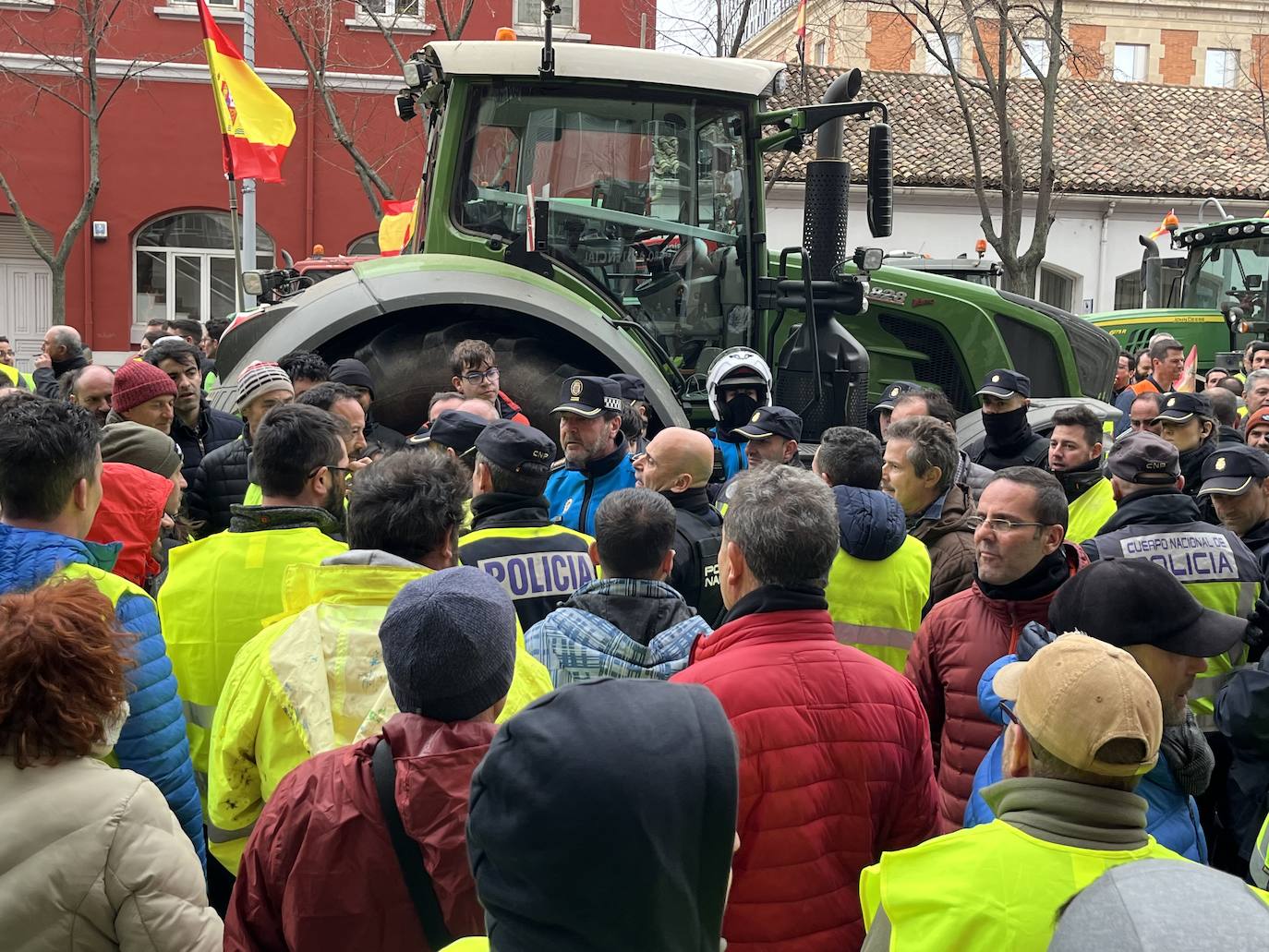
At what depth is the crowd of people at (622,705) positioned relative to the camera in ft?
5.11

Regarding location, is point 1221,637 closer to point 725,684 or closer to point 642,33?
point 725,684

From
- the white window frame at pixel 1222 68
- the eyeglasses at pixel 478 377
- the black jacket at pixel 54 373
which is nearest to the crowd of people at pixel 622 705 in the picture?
the eyeglasses at pixel 478 377

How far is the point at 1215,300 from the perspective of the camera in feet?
55.6

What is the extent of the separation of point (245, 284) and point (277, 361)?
224 cm

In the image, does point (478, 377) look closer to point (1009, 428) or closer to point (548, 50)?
point (548, 50)

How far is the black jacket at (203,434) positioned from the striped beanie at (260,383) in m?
0.44

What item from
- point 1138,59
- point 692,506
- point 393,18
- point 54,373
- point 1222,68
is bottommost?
point 692,506

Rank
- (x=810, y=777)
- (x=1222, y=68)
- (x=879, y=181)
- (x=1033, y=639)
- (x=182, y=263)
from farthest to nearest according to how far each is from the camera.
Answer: (x=1222, y=68) → (x=182, y=263) → (x=879, y=181) → (x=1033, y=639) → (x=810, y=777)

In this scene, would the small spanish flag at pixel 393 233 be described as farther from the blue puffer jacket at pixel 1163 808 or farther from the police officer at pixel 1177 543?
the blue puffer jacket at pixel 1163 808

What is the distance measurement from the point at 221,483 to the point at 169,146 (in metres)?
16.3

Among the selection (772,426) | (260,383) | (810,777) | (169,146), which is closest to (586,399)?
(772,426)

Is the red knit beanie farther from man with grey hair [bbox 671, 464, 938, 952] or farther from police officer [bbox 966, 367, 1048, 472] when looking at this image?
police officer [bbox 966, 367, 1048, 472]

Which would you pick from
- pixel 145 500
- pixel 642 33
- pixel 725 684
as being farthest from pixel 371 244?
pixel 725 684

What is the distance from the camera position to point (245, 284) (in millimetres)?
8227
